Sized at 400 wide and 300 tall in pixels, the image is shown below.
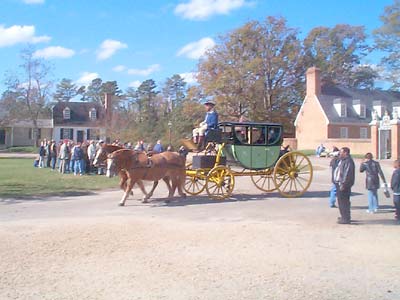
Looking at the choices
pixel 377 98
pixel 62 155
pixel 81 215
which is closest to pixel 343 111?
pixel 377 98

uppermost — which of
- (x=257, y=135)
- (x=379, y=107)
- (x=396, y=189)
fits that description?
(x=379, y=107)

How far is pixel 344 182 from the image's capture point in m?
11.1

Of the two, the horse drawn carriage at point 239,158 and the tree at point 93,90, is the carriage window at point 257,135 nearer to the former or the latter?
the horse drawn carriage at point 239,158

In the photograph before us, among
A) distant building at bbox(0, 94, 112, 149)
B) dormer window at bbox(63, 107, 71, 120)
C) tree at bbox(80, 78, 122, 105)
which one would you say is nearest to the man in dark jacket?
distant building at bbox(0, 94, 112, 149)

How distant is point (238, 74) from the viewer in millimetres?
51125

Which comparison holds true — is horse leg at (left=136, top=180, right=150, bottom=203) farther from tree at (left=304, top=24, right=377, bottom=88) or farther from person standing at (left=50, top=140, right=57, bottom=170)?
tree at (left=304, top=24, right=377, bottom=88)

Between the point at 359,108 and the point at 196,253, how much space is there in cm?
5218

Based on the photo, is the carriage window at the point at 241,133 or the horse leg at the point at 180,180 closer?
the horse leg at the point at 180,180

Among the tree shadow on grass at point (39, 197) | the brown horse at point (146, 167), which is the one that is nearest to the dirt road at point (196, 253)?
the brown horse at point (146, 167)

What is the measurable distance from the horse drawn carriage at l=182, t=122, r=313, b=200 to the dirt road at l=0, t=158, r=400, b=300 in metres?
1.70

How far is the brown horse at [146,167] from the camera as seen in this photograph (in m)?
13.4

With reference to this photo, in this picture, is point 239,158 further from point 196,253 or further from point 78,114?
point 78,114

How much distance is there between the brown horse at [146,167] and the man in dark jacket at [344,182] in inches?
187

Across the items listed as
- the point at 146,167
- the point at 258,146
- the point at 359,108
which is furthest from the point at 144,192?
the point at 359,108
